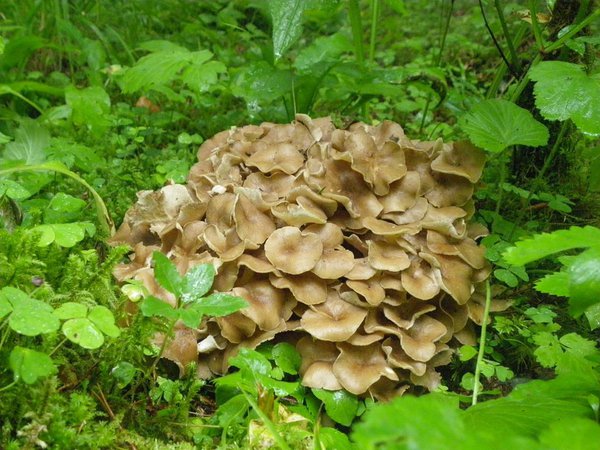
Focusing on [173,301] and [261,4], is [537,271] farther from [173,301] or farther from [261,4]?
[261,4]

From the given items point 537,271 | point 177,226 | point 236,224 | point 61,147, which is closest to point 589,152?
point 537,271

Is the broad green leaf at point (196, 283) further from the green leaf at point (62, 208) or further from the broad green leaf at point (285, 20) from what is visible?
the broad green leaf at point (285, 20)

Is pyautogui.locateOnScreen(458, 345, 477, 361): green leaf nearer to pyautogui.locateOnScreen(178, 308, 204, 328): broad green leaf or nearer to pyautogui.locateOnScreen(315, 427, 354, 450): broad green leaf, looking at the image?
pyautogui.locateOnScreen(315, 427, 354, 450): broad green leaf

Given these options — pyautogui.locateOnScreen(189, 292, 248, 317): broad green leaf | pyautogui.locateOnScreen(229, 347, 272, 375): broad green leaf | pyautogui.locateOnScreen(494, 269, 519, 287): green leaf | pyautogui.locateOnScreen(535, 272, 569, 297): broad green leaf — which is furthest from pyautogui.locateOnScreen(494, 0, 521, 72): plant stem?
pyautogui.locateOnScreen(189, 292, 248, 317): broad green leaf

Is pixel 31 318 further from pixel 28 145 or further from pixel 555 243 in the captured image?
pixel 28 145

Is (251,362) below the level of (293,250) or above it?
below

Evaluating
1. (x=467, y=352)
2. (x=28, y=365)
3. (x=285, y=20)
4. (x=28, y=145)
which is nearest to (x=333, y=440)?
(x=467, y=352)
